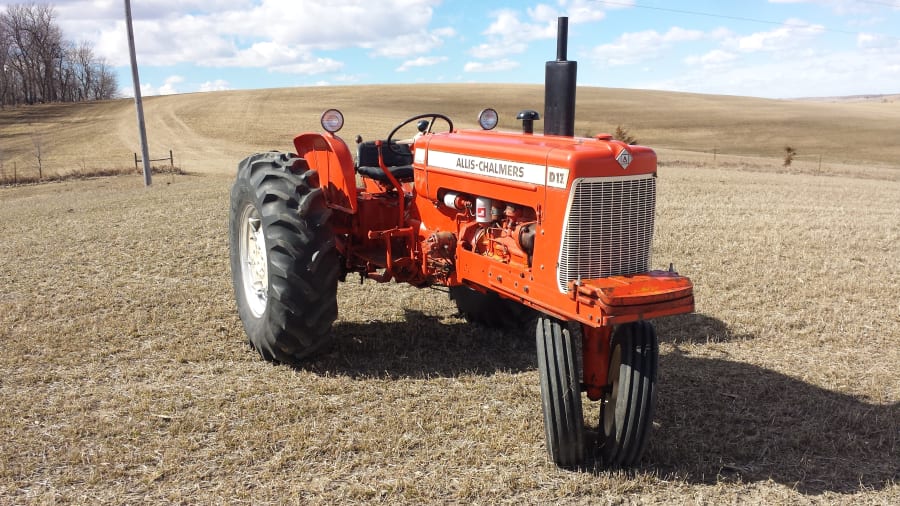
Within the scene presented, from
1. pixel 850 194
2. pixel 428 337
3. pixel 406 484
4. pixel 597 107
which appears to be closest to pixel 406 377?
pixel 428 337

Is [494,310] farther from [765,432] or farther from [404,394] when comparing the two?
[765,432]

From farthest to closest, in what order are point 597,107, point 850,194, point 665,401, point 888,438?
point 597,107
point 850,194
point 665,401
point 888,438

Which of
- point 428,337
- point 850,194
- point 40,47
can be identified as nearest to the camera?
point 428,337

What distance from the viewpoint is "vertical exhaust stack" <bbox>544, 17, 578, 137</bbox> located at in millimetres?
4215

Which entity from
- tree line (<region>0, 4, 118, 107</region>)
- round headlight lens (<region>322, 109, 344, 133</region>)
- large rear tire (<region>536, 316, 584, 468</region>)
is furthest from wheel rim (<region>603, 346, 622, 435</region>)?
tree line (<region>0, 4, 118, 107</region>)

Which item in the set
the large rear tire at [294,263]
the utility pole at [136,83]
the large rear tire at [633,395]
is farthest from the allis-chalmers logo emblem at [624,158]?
the utility pole at [136,83]

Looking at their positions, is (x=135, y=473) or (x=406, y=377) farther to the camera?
(x=406, y=377)

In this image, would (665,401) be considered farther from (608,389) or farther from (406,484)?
(406,484)

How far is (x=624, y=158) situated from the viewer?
12.2 feet

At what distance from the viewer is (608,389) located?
3.93 meters

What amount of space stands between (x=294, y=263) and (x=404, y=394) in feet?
3.62

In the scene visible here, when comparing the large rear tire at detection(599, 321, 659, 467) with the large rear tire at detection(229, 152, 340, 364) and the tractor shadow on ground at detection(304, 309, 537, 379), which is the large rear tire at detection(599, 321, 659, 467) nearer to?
the tractor shadow on ground at detection(304, 309, 537, 379)

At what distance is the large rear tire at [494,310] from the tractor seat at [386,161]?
1118 millimetres

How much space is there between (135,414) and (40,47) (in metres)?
72.5
